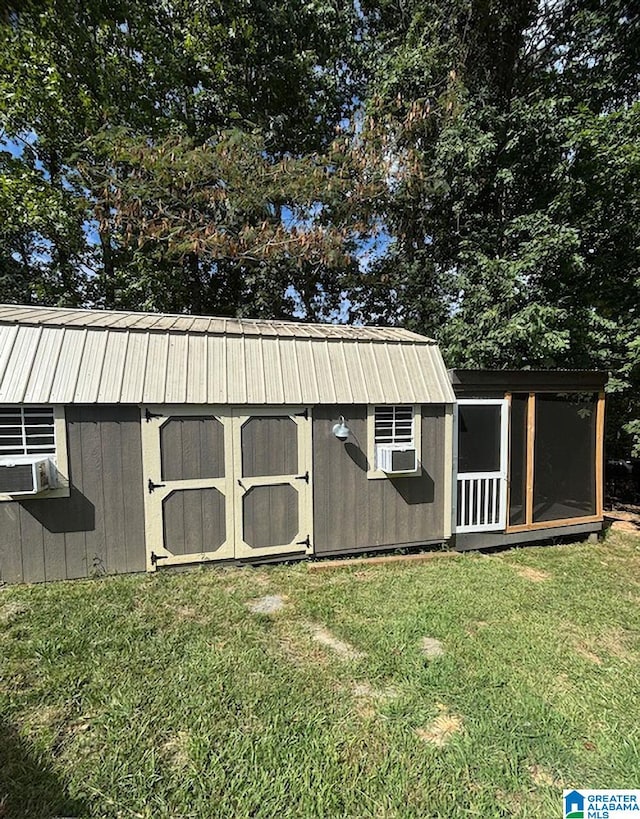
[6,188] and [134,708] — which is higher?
[6,188]

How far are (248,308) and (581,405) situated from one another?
24.6 ft

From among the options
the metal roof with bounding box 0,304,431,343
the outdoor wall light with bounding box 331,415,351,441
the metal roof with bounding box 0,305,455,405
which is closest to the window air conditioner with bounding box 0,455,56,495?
the metal roof with bounding box 0,305,455,405

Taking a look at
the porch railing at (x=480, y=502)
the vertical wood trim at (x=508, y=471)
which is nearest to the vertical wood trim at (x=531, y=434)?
the vertical wood trim at (x=508, y=471)

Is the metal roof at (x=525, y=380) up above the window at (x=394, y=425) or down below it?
above

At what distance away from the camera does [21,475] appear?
11.6 ft

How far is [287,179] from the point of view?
7.95 meters

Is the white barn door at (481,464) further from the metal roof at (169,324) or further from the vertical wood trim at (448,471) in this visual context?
the metal roof at (169,324)

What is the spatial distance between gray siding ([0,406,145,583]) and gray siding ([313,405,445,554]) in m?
1.92

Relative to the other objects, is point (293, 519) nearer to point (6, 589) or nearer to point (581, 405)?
point (6, 589)

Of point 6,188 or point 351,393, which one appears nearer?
point 351,393

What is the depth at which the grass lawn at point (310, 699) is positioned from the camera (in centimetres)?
185

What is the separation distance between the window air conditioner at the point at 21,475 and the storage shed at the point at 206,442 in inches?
0.5

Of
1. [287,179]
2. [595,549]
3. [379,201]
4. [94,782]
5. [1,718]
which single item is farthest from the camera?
[379,201]

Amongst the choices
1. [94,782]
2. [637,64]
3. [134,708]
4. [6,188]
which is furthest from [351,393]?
[6,188]
